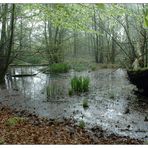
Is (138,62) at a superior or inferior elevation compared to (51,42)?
inferior

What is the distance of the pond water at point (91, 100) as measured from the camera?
4818 millimetres

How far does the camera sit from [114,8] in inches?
208

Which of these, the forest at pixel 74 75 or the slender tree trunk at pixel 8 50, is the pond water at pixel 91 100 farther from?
the slender tree trunk at pixel 8 50

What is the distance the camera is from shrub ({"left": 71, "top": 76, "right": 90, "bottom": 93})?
20.5ft

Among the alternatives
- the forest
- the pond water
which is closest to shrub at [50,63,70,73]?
the forest

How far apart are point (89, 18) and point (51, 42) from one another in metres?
1.11

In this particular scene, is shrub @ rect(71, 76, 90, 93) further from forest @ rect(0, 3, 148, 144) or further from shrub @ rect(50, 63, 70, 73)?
shrub @ rect(50, 63, 70, 73)

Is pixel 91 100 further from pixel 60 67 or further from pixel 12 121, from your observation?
pixel 12 121

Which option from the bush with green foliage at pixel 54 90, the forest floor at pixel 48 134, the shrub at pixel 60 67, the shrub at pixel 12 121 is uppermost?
the shrub at pixel 60 67

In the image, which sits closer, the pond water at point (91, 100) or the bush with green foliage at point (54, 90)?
the pond water at point (91, 100)

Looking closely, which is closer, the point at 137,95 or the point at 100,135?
the point at 100,135

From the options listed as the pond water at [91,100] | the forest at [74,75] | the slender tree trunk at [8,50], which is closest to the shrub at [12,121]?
the forest at [74,75]

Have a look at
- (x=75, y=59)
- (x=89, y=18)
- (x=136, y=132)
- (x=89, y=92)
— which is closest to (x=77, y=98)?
(x=89, y=92)

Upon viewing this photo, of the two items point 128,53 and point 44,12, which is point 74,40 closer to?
point 44,12
